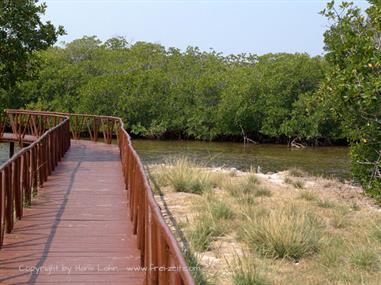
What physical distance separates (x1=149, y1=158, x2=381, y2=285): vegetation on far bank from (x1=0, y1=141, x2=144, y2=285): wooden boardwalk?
118 cm

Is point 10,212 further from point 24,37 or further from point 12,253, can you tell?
point 24,37

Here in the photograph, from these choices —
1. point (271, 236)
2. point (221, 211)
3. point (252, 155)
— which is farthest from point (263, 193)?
point (252, 155)

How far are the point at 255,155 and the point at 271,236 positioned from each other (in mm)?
24131

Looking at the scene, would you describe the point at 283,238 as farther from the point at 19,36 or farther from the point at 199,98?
the point at 199,98

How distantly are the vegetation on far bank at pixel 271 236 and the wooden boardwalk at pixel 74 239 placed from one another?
1176 millimetres

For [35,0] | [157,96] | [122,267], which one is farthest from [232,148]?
[122,267]

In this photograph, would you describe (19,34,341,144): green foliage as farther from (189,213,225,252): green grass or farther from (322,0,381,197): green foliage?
(189,213,225,252): green grass

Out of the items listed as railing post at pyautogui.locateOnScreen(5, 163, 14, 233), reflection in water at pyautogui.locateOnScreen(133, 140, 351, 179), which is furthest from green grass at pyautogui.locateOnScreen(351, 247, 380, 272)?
reflection in water at pyautogui.locateOnScreen(133, 140, 351, 179)

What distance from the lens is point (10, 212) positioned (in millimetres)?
7082

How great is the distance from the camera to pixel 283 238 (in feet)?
28.6

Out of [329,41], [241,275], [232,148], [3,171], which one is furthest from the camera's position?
[232,148]

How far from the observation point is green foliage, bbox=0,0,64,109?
623 inches

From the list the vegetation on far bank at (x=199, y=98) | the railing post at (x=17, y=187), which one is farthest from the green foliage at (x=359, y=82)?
the vegetation on far bank at (x=199, y=98)

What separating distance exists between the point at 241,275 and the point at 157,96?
122 ft
